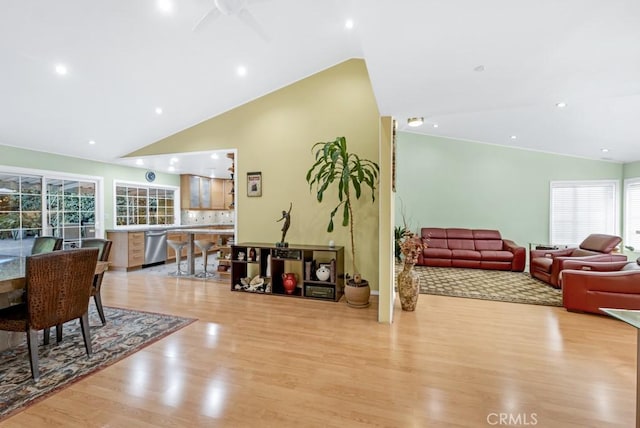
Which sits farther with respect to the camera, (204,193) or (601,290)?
(204,193)

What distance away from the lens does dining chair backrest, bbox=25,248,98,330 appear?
2.10 metres

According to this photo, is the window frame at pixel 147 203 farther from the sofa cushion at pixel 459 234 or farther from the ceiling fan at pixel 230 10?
the sofa cushion at pixel 459 234

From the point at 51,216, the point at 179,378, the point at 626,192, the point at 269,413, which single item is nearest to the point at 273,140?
the point at 179,378

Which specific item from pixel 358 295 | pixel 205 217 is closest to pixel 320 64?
pixel 358 295

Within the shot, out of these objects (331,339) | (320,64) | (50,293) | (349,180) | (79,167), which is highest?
(320,64)

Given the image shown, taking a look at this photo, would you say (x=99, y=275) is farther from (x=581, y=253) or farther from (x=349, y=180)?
(x=581, y=253)

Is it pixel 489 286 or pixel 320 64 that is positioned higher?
pixel 320 64

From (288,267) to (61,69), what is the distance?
395 cm

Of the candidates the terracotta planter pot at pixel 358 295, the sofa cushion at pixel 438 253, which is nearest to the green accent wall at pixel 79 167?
the terracotta planter pot at pixel 358 295

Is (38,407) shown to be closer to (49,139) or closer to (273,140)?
(273,140)

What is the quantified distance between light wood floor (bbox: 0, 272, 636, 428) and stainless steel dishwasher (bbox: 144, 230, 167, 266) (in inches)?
148

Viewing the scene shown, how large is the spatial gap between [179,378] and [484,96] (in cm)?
368

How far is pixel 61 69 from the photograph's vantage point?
359 cm

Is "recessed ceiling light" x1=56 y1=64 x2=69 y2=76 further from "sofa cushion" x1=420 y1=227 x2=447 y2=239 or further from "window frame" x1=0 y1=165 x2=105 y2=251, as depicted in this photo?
"sofa cushion" x1=420 y1=227 x2=447 y2=239
